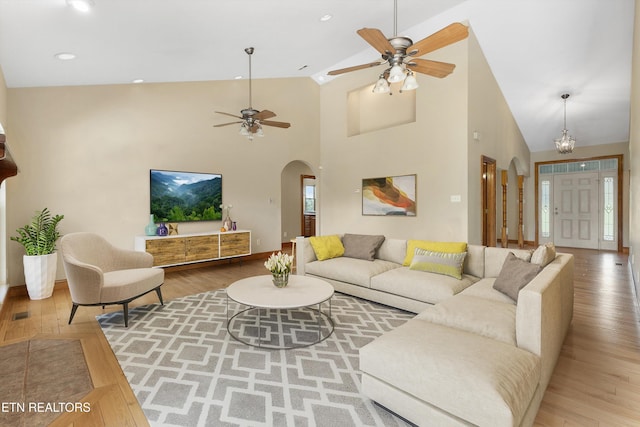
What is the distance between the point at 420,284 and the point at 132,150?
473 cm

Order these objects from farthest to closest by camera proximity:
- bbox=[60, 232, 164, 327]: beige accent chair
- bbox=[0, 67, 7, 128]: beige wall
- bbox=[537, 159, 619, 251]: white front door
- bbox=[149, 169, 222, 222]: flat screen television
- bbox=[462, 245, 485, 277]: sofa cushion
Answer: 1. bbox=[537, 159, 619, 251]: white front door
2. bbox=[149, 169, 222, 222]: flat screen television
3. bbox=[0, 67, 7, 128]: beige wall
4. bbox=[462, 245, 485, 277]: sofa cushion
5. bbox=[60, 232, 164, 327]: beige accent chair

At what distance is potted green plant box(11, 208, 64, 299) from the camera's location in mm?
3879

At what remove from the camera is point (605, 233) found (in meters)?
7.64

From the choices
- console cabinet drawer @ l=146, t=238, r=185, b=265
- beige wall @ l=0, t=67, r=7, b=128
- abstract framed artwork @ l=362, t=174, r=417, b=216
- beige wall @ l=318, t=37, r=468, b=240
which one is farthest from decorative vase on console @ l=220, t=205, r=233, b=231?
beige wall @ l=0, t=67, r=7, b=128

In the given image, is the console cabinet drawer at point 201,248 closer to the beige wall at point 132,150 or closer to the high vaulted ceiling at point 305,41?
the beige wall at point 132,150

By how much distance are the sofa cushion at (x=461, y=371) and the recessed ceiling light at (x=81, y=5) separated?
3196 millimetres

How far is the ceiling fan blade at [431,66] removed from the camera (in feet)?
9.41

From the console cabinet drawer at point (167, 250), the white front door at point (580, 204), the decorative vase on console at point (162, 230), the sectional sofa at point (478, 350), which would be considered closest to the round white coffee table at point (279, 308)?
the sectional sofa at point (478, 350)

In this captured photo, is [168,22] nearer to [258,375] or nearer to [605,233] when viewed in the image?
[258,375]

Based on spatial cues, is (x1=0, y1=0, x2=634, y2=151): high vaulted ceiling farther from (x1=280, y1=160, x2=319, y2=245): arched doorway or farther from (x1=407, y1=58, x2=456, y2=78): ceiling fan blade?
(x1=280, y1=160, x2=319, y2=245): arched doorway

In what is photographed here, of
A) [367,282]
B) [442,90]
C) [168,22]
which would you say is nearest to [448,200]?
[442,90]

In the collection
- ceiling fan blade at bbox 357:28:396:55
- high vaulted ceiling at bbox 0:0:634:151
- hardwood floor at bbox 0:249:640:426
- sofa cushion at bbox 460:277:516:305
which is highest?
high vaulted ceiling at bbox 0:0:634:151

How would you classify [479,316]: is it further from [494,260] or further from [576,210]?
[576,210]

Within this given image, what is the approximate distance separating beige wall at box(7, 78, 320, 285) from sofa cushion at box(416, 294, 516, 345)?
4669 millimetres
